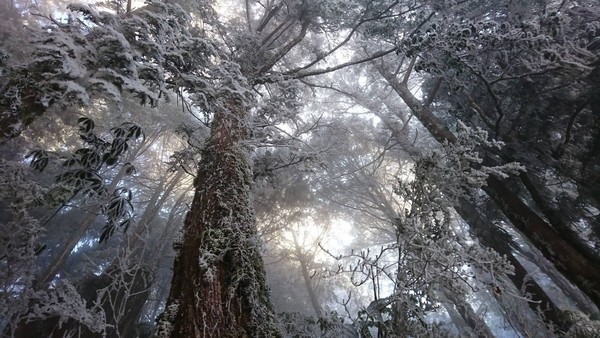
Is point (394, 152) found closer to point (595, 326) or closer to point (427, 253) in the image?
point (595, 326)

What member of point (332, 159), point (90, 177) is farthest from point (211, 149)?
point (332, 159)

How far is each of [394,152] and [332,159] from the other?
2.81m

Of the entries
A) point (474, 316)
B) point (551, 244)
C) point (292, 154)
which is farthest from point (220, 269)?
point (474, 316)

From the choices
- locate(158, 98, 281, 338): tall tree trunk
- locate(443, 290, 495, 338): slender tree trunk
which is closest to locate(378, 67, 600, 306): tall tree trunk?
locate(443, 290, 495, 338): slender tree trunk

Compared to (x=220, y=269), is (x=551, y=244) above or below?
above

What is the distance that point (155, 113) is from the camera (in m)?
14.7

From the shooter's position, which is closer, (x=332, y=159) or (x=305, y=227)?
(x=332, y=159)

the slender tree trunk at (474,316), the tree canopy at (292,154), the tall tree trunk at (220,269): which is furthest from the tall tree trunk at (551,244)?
the tall tree trunk at (220,269)

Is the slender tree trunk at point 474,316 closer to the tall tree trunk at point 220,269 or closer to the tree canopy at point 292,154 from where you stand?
the tree canopy at point 292,154

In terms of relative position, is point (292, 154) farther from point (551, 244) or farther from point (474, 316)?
point (474, 316)

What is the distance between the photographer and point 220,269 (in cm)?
257

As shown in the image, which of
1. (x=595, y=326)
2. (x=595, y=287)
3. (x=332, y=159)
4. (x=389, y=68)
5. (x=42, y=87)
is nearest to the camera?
(x=42, y=87)

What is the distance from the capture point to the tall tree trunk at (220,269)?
223cm

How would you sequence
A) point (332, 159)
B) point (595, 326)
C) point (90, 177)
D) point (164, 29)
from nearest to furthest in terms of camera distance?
point (164, 29)
point (90, 177)
point (595, 326)
point (332, 159)
